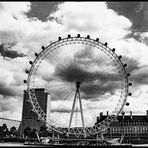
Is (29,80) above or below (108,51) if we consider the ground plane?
below

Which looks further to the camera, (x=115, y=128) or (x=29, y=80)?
(x=115, y=128)

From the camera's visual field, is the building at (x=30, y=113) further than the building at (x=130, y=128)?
Yes

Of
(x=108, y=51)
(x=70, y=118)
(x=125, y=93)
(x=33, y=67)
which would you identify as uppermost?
(x=108, y=51)

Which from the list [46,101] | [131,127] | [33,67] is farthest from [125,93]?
[46,101]

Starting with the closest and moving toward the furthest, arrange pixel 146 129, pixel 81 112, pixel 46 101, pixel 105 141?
pixel 81 112 → pixel 105 141 → pixel 146 129 → pixel 46 101

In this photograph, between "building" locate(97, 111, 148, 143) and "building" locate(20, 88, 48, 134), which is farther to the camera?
"building" locate(20, 88, 48, 134)

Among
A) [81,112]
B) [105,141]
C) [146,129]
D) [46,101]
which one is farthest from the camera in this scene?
[46,101]

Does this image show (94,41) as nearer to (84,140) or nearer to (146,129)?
(84,140)

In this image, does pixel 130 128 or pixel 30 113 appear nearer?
pixel 130 128

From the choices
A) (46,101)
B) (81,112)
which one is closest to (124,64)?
(81,112)

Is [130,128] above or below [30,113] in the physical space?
below
